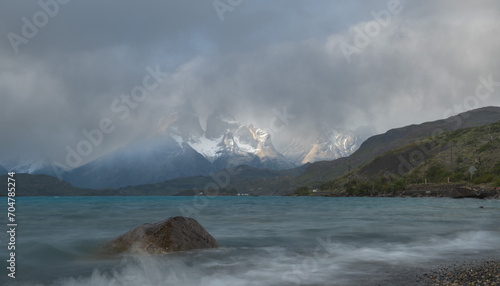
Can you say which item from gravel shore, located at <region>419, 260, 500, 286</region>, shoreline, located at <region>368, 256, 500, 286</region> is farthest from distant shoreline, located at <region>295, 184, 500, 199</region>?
gravel shore, located at <region>419, 260, 500, 286</region>

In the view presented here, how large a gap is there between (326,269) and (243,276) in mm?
3787

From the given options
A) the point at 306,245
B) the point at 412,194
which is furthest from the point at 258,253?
the point at 412,194

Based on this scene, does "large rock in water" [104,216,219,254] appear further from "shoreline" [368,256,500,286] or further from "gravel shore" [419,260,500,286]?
"gravel shore" [419,260,500,286]

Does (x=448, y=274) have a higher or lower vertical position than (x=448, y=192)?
higher

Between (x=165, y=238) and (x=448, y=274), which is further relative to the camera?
(x=165, y=238)

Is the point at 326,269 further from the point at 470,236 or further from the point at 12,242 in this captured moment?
the point at 12,242

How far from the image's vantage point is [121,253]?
1919 cm
